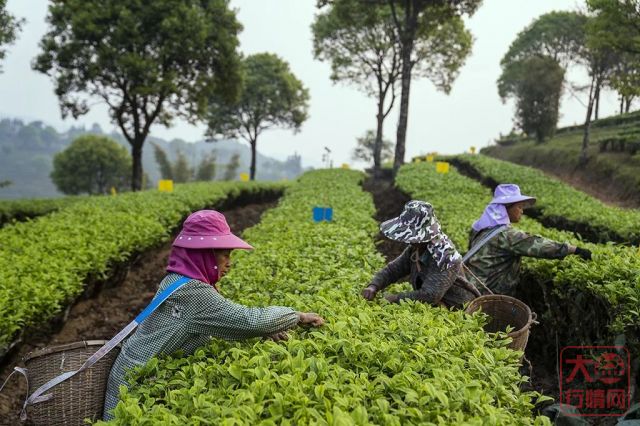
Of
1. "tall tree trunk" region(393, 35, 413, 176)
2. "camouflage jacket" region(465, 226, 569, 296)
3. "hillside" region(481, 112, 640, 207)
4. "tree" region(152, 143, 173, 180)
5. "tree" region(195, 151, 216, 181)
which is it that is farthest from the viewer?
"tree" region(195, 151, 216, 181)

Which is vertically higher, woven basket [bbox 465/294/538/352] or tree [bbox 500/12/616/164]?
tree [bbox 500/12/616/164]

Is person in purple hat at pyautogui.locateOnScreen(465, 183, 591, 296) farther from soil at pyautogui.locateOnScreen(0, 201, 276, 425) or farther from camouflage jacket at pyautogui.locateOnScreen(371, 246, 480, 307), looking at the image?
soil at pyautogui.locateOnScreen(0, 201, 276, 425)

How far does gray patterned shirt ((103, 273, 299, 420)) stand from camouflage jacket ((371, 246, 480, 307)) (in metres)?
1.26

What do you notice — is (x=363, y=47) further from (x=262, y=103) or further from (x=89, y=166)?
(x=89, y=166)

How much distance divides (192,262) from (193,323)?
33 centimetres

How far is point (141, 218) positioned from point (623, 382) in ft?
25.0

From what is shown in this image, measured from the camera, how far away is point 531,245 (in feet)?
13.3

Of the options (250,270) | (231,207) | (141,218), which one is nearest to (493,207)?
(250,270)

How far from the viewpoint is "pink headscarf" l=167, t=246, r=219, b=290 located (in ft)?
8.43

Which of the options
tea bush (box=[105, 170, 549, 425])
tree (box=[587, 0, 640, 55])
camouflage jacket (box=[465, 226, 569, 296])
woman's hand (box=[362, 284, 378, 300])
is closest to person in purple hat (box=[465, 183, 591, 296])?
camouflage jacket (box=[465, 226, 569, 296])

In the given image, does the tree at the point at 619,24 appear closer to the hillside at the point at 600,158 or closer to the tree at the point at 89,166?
the hillside at the point at 600,158

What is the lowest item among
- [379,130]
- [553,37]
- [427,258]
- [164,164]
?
[427,258]
